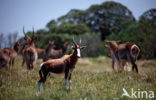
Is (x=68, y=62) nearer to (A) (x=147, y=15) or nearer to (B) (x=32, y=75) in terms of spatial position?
(B) (x=32, y=75)

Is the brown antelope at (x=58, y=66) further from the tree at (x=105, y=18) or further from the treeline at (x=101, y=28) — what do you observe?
the tree at (x=105, y=18)

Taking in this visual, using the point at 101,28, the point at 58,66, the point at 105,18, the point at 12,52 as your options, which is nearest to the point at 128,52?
the point at 58,66

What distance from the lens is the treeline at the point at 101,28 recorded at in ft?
81.6

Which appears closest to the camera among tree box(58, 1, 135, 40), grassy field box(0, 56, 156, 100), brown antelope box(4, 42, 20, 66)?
grassy field box(0, 56, 156, 100)

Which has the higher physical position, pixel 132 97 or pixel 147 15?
pixel 147 15

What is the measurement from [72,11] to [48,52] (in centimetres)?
4336

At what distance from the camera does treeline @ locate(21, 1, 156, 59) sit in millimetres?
24873

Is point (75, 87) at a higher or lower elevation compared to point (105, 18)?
lower

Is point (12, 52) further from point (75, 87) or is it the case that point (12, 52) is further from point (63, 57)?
point (75, 87)

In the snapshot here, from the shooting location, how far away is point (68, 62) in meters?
5.91

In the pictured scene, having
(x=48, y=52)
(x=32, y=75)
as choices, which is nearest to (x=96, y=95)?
(x=32, y=75)

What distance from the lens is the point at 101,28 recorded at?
1629 inches

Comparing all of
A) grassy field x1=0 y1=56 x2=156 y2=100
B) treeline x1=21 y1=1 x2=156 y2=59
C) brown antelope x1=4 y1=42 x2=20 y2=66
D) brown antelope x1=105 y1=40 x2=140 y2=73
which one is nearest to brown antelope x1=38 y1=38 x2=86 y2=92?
grassy field x1=0 y1=56 x2=156 y2=100

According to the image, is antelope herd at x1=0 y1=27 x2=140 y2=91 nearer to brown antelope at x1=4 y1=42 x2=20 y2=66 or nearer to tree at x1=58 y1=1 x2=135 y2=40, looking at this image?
brown antelope at x1=4 y1=42 x2=20 y2=66
